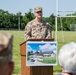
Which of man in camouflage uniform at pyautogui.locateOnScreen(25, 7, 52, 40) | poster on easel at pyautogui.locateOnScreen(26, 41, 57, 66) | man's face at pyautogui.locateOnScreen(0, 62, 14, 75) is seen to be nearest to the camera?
man's face at pyautogui.locateOnScreen(0, 62, 14, 75)

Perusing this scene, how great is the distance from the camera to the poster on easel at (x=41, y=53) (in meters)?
8.00

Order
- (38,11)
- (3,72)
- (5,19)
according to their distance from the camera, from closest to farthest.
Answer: (3,72) < (38,11) < (5,19)

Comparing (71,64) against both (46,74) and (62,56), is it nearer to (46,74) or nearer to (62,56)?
(62,56)

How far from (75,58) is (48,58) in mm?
5883

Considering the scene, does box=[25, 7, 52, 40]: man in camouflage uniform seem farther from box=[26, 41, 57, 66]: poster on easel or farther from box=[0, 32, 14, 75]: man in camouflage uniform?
box=[0, 32, 14, 75]: man in camouflage uniform

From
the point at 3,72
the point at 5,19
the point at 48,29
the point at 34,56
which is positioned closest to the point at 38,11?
the point at 48,29

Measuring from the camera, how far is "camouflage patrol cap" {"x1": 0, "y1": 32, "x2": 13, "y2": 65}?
6.52 ft

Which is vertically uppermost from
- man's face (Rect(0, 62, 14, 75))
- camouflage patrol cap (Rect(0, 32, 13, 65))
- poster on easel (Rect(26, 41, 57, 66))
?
camouflage patrol cap (Rect(0, 32, 13, 65))

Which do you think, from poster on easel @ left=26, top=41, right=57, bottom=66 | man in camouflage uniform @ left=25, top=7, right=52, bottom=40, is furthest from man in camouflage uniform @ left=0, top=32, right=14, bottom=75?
man in camouflage uniform @ left=25, top=7, right=52, bottom=40

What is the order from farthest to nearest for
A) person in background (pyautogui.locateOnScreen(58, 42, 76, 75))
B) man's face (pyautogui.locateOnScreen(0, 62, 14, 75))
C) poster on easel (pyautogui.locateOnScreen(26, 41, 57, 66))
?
poster on easel (pyautogui.locateOnScreen(26, 41, 57, 66)) → person in background (pyautogui.locateOnScreen(58, 42, 76, 75)) → man's face (pyautogui.locateOnScreen(0, 62, 14, 75))

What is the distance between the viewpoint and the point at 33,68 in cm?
824

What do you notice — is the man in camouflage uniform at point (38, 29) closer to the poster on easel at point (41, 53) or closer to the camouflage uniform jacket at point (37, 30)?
the camouflage uniform jacket at point (37, 30)

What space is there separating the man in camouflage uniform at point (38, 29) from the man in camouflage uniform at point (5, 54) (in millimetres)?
5958

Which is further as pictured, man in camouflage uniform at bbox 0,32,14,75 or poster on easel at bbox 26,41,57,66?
poster on easel at bbox 26,41,57,66
